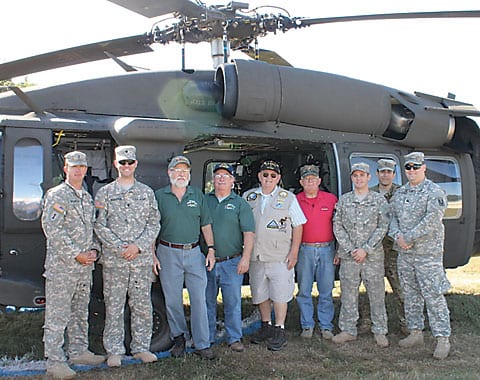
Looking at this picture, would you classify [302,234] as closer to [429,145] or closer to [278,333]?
[278,333]

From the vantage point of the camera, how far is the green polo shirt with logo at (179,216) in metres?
4.74

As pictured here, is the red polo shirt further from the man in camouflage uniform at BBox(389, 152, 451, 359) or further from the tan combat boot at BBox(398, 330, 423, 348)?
the tan combat boot at BBox(398, 330, 423, 348)

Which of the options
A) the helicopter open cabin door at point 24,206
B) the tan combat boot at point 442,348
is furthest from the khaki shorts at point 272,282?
the helicopter open cabin door at point 24,206

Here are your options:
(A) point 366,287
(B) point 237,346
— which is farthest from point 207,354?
(A) point 366,287

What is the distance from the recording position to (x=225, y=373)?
4.57 metres

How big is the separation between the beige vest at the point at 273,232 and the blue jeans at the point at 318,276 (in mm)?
411

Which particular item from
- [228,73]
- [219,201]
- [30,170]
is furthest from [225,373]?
[228,73]

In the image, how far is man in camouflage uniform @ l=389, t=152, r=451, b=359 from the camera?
4.99m

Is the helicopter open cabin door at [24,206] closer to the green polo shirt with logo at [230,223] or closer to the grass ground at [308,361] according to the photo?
the grass ground at [308,361]

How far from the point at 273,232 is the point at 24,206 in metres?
2.32

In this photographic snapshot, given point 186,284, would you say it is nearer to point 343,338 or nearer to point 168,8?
point 343,338

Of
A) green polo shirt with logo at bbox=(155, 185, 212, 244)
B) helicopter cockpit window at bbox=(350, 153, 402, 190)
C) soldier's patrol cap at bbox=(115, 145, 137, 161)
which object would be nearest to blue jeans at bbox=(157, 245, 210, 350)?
green polo shirt with logo at bbox=(155, 185, 212, 244)

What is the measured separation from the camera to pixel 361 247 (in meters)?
5.26

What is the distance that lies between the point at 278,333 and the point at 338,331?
973 millimetres
